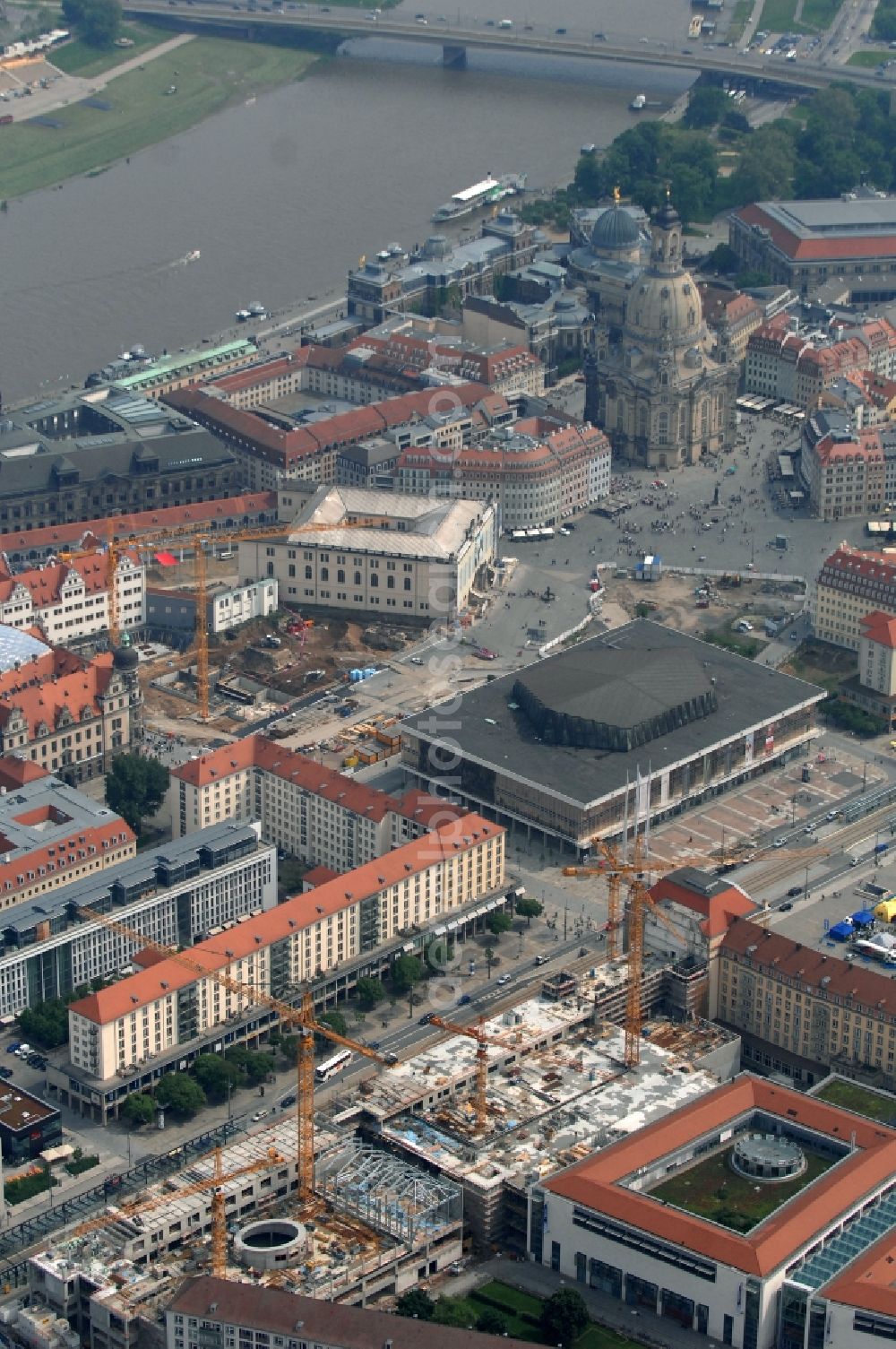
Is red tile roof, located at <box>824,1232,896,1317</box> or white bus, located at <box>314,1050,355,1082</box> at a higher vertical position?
red tile roof, located at <box>824,1232,896,1317</box>

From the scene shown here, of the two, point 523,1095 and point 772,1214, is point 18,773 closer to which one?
point 523,1095

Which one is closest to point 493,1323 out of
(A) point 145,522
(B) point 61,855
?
(B) point 61,855

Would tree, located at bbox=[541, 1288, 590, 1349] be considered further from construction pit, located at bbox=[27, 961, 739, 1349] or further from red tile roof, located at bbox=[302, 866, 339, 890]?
red tile roof, located at bbox=[302, 866, 339, 890]

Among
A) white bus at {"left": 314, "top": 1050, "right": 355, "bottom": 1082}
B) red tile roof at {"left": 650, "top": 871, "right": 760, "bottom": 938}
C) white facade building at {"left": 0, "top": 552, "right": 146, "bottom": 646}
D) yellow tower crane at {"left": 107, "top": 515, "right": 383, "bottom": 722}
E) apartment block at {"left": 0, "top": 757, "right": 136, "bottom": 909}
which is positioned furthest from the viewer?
white facade building at {"left": 0, "top": 552, "right": 146, "bottom": 646}

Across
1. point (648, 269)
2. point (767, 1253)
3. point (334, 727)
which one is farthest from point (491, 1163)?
point (648, 269)

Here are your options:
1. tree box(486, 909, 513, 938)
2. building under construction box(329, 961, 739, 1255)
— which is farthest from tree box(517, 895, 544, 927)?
building under construction box(329, 961, 739, 1255)

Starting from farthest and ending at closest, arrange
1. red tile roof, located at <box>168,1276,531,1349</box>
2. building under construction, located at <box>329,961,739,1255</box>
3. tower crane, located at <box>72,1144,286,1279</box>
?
building under construction, located at <box>329,961,739,1255</box>, tower crane, located at <box>72,1144,286,1279</box>, red tile roof, located at <box>168,1276,531,1349</box>
